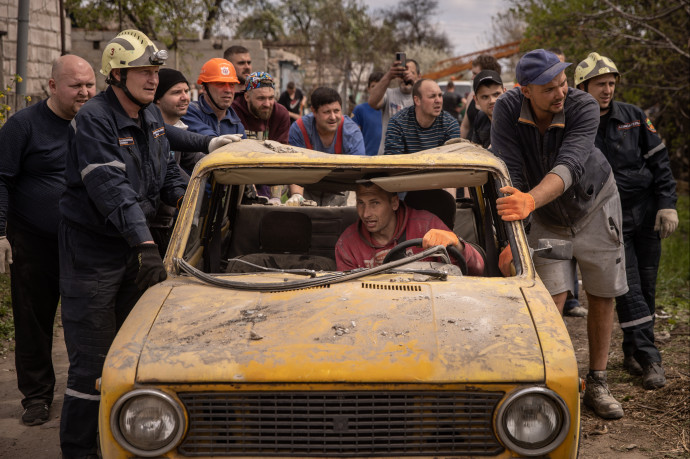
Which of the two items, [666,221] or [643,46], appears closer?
[666,221]

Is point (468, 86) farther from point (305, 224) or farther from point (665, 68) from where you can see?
point (305, 224)

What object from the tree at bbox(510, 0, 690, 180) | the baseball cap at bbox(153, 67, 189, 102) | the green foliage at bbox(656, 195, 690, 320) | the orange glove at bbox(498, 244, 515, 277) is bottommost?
the green foliage at bbox(656, 195, 690, 320)

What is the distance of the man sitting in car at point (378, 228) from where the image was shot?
410 cm

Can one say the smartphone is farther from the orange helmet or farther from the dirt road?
the dirt road

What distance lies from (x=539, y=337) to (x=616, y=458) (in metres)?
1.75

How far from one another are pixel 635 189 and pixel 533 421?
10.3 feet

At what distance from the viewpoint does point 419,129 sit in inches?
267

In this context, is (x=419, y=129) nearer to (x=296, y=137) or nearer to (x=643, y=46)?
(x=296, y=137)

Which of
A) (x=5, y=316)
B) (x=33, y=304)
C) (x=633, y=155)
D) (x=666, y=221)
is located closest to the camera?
(x=33, y=304)

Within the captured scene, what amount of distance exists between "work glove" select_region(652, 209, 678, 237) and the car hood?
7.66 feet

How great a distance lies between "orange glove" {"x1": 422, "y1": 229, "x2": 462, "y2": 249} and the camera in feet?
12.2

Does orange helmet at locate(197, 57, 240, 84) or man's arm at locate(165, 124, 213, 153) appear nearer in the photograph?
man's arm at locate(165, 124, 213, 153)

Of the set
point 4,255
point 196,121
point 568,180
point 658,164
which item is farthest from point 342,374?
point 196,121

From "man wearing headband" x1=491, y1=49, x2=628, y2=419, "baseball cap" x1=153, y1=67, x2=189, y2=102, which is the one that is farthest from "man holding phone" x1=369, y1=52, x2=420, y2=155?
"man wearing headband" x1=491, y1=49, x2=628, y2=419
